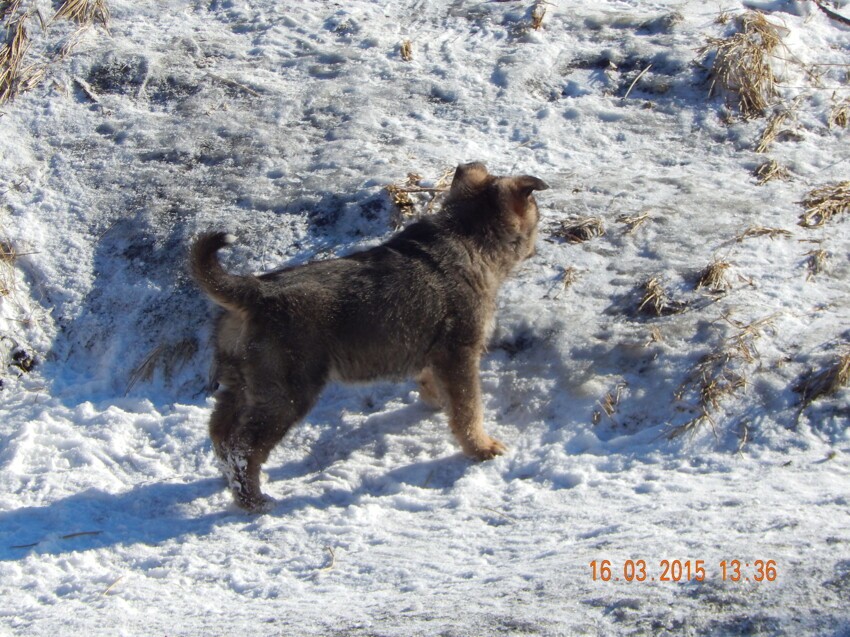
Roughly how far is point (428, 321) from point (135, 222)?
3.09 m

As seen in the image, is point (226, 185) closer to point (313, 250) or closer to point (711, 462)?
point (313, 250)

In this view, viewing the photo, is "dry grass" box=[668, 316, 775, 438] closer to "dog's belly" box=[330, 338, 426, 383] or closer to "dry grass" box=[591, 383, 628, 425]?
"dry grass" box=[591, 383, 628, 425]

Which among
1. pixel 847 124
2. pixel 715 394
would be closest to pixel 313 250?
pixel 715 394

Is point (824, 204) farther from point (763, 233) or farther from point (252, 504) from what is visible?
point (252, 504)

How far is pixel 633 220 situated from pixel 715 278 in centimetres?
94

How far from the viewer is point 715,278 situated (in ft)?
19.6

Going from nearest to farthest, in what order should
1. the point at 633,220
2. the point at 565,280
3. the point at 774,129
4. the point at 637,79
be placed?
the point at 565,280
the point at 633,220
the point at 774,129
the point at 637,79

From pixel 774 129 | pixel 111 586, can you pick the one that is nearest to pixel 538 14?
pixel 774 129

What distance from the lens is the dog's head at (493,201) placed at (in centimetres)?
577

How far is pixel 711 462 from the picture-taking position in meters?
4.84

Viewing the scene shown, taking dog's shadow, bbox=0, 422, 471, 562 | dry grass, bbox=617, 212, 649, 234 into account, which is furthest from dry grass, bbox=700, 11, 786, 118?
dog's shadow, bbox=0, 422, 471, 562

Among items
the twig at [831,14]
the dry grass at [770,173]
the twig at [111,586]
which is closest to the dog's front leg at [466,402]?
the twig at [111,586]

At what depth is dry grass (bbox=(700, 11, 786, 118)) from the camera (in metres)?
7.67

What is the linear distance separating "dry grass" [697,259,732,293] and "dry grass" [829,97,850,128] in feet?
8.03
